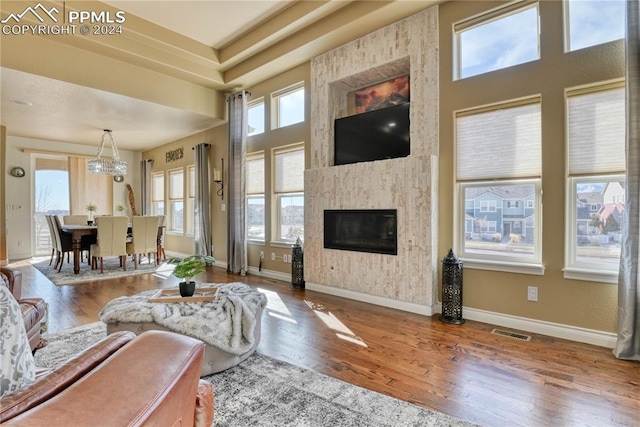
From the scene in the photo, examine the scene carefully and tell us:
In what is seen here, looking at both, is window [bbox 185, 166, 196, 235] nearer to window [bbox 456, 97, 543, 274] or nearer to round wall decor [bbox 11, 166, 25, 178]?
round wall decor [bbox 11, 166, 25, 178]

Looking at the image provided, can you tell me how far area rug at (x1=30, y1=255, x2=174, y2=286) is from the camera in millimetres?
5017

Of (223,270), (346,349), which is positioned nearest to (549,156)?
(346,349)

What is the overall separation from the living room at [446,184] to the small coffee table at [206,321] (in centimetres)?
198

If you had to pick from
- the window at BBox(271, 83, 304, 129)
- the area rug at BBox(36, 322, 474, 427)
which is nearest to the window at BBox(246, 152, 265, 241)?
the window at BBox(271, 83, 304, 129)

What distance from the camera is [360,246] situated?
158 inches

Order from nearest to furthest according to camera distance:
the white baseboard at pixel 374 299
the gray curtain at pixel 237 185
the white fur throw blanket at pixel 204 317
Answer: the white fur throw blanket at pixel 204 317
the white baseboard at pixel 374 299
the gray curtain at pixel 237 185

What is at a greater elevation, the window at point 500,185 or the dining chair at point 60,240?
the window at point 500,185

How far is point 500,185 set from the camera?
3.18 meters

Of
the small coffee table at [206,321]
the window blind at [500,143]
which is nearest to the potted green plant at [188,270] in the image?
the small coffee table at [206,321]

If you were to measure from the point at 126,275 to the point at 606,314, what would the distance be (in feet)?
20.8

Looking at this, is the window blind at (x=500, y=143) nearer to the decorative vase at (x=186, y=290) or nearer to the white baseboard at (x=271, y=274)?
the decorative vase at (x=186, y=290)

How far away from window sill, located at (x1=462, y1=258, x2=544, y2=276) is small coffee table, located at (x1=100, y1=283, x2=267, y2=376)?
230 centimetres

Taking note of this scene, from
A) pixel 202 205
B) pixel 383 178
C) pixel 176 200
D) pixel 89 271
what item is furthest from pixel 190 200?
pixel 383 178

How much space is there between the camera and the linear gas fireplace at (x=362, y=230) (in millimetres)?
3744
